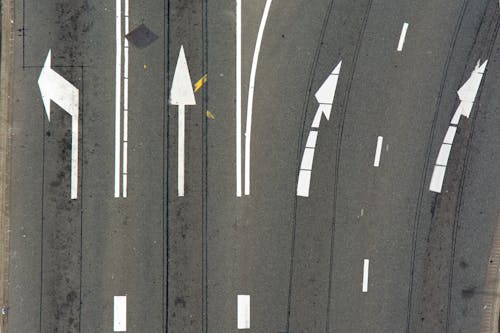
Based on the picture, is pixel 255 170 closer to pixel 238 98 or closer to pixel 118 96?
pixel 238 98

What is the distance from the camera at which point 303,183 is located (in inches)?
425

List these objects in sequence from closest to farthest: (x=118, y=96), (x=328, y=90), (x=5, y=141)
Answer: (x=5, y=141) → (x=118, y=96) → (x=328, y=90)

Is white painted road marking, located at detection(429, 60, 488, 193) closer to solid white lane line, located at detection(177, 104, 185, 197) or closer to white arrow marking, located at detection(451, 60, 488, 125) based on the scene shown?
white arrow marking, located at detection(451, 60, 488, 125)

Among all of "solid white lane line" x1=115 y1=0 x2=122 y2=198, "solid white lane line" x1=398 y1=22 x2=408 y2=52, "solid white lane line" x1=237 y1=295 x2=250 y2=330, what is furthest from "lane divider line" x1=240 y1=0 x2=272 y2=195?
"solid white lane line" x1=398 y1=22 x2=408 y2=52

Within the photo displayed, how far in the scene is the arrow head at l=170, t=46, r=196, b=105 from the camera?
10680mm

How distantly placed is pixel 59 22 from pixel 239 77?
4.48 m

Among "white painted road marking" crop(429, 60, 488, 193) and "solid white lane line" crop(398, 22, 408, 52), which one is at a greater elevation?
"solid white lane line" crop(398, 22, 408, 52)

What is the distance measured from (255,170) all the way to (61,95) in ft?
16.3

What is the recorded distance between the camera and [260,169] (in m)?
10.8

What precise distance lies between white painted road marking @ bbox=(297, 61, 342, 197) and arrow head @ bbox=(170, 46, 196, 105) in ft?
9.85

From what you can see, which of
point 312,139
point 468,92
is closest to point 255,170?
point 312,139

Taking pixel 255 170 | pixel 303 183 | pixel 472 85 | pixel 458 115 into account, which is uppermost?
pixel 472 85

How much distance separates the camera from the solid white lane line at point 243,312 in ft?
34.9

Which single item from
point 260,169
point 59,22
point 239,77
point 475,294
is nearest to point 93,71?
point 59,22
